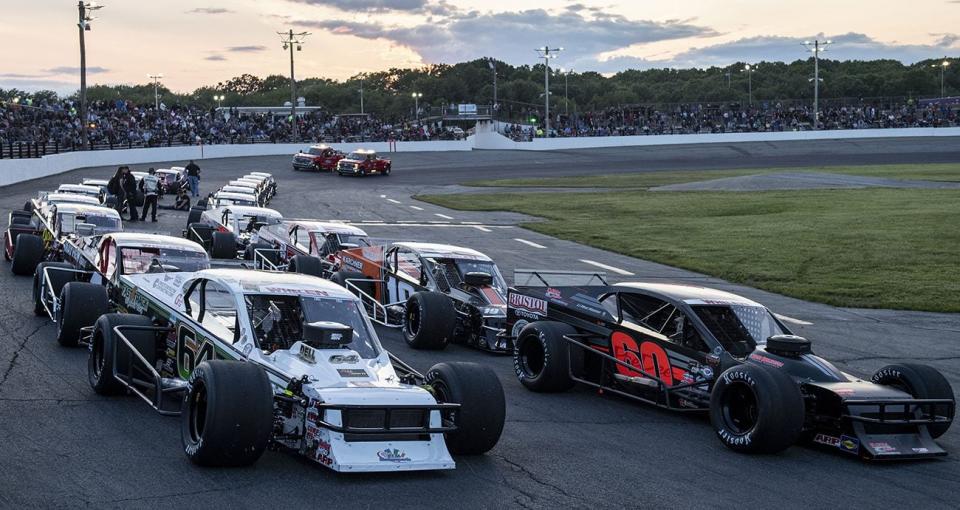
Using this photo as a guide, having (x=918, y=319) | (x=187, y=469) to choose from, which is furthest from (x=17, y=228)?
(x=918, y=319)

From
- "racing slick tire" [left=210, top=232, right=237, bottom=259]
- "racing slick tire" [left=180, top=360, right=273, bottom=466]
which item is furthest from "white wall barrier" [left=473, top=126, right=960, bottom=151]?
"racing slick tire" [left=180, top=360, right=273, bottom=466]

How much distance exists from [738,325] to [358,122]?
8909 cm

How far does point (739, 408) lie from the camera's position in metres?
11.5

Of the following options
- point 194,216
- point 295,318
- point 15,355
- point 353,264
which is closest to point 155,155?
point 194,216

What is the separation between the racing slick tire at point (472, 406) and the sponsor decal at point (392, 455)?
690 millimetres

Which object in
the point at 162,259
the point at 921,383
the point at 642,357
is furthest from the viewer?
the point at 162,259

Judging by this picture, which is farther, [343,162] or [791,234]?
[343,162]

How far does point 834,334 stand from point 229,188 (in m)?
23.9

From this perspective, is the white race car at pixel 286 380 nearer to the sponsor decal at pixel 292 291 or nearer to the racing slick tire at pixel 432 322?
the sponsor decal at pixel 292 291

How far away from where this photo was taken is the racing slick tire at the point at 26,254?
71.9ft

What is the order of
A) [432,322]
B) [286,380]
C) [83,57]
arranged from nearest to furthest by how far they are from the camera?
[286,380] → [432,322] → [83,57]

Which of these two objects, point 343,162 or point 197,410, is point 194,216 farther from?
point 343,162

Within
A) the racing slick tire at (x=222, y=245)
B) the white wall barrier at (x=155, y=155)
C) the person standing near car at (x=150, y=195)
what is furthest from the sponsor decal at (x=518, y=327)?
the white wall barrier at (x=155, y=155)

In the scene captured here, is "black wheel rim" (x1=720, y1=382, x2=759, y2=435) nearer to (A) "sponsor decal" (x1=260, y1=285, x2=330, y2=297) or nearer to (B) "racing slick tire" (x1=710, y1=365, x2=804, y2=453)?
(B) "racing slick tire" (x1=710, y1=365, x2=804, y2=453)
